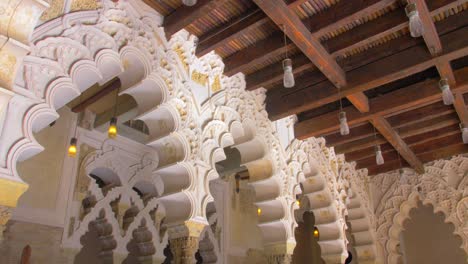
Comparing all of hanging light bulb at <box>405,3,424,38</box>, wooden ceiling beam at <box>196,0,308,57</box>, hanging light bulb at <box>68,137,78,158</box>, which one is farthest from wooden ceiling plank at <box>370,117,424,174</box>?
hanging light bulb at <box>68,137,78,158</box>

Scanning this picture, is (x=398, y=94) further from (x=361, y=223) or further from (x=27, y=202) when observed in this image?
(x=27, y=202)

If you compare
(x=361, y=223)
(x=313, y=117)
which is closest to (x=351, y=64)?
(x=313, y=117)

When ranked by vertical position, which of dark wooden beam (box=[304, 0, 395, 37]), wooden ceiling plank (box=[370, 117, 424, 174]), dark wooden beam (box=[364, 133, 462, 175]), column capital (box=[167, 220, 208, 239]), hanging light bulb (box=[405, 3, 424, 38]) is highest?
dark wooden beam (box=[304, 0, 395, 37])

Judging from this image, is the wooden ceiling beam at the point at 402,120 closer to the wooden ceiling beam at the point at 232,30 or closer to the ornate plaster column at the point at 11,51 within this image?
the wooden ceiling beam at the point at 232,30

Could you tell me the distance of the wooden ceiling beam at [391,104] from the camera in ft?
18.5

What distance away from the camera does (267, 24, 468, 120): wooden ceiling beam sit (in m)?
4.74

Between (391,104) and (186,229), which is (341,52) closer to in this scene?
(391,104)

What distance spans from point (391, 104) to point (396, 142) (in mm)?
1610

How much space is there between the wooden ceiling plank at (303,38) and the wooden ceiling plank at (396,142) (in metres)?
1.57

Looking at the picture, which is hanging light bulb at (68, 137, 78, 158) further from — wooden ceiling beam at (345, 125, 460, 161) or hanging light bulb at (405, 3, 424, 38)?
wooden ceiling beam at (345, 125, 460, 161)

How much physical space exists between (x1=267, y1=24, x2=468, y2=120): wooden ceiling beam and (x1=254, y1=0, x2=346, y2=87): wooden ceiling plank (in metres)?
0.21

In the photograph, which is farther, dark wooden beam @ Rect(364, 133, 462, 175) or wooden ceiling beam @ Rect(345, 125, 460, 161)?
dark wooden beam @ Rect(364, 133, 462, 175)

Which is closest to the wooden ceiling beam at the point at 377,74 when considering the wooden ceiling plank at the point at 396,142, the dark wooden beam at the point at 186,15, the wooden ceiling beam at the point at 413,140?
the wooden ceiling plank at the point at 396,142

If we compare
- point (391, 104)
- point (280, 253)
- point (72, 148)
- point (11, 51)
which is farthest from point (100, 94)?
point (391, 104)
